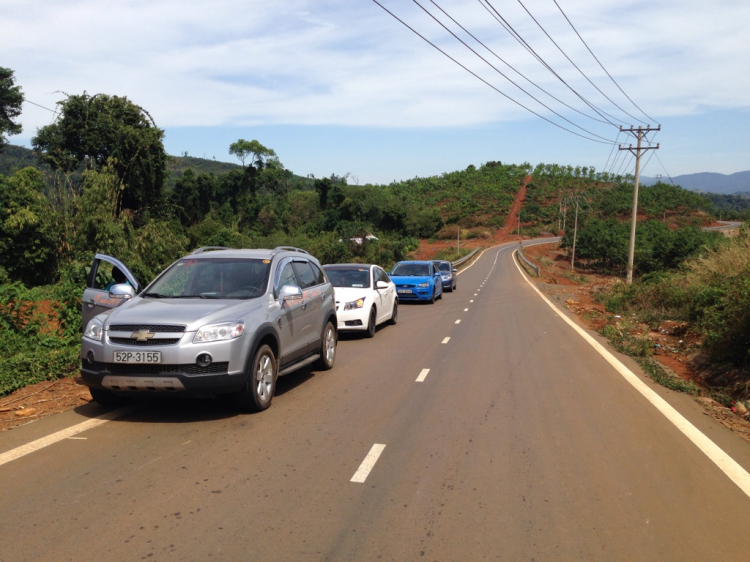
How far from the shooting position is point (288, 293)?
24.7 ft

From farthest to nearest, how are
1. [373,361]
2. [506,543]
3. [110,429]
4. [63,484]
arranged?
[373,361] → [110,429] → [63,484] → [506,543]

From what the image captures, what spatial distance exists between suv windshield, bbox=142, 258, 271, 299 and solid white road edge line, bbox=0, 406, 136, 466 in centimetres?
145

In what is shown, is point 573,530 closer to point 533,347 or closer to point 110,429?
point 110,429

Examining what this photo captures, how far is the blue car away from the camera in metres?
23.0

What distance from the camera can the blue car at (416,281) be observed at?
23.0 meters

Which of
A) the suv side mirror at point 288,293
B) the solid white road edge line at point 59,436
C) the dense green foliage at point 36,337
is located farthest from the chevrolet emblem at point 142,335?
the dense green foliage at point 36,337

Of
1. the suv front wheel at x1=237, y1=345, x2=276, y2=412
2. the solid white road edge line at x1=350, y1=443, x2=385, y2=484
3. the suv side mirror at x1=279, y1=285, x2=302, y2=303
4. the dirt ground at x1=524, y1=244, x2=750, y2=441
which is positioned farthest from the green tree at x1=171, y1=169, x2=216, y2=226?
the solid white road edge line at x1=350, y1=443, x2=385, y2=484

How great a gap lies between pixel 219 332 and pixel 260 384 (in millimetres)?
895

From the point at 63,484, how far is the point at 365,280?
33.3 feet

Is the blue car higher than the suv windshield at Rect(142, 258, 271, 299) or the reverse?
the reverse

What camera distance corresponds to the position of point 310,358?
898cm

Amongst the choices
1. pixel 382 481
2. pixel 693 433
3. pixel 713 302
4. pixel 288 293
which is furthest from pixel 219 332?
pixel 713 302

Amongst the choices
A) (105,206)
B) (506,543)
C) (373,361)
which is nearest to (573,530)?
(506,543)

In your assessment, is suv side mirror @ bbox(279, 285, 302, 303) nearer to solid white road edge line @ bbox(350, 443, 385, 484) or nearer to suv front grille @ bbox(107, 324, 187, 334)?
suv front grille @ bbox(107, 324, 187, 334)
